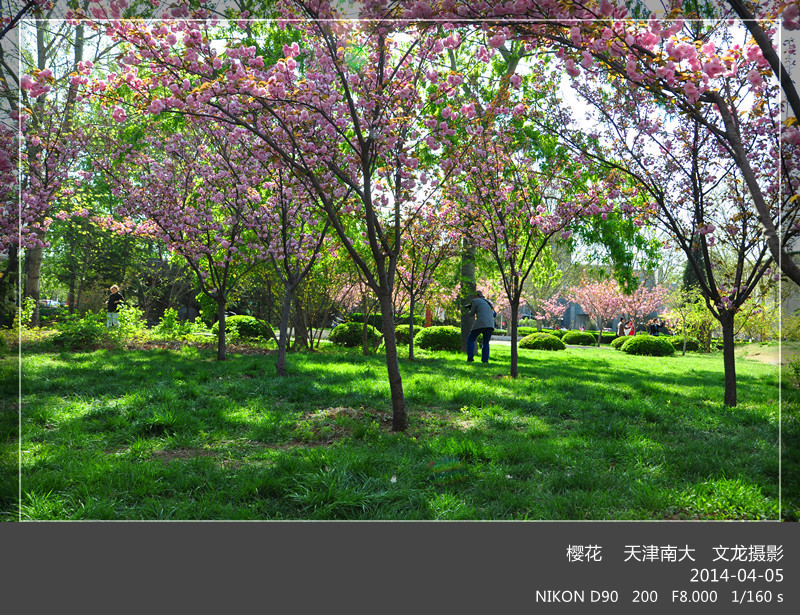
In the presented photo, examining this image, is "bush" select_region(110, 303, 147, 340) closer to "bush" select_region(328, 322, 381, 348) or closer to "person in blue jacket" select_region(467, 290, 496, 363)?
"bush" select_region(328, 322, 381, 348)

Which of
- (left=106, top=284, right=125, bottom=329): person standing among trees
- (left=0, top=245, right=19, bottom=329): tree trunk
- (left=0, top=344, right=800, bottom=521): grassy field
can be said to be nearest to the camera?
(left=0, top=344, right=800, bottom=521): grassy field

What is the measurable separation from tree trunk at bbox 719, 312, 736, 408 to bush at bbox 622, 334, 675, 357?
204 inches

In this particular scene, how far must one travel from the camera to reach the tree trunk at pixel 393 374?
3359 mm

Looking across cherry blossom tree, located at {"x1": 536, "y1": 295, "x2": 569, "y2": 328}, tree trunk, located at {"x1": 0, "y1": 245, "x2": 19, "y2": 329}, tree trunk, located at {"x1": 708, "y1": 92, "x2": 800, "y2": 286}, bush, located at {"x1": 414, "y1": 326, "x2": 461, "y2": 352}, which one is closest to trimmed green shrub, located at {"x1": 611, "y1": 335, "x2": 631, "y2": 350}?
bush, located at {"x1": 414, "y1": 326, "x2": 461, "y2": 352}

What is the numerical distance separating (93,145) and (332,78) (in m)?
3.91

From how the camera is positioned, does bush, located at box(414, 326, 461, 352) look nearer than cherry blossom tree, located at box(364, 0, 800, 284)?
No

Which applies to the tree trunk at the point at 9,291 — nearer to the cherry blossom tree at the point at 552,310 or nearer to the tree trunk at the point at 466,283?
the tree trunk at the point at 466,283

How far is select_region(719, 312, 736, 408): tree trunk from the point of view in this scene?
3.83m

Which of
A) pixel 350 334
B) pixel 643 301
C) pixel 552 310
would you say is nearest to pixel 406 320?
pixel 350 334

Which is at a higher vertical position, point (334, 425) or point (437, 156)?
point (437, 156)

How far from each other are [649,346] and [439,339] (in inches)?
213

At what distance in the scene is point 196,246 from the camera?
6.32 m
